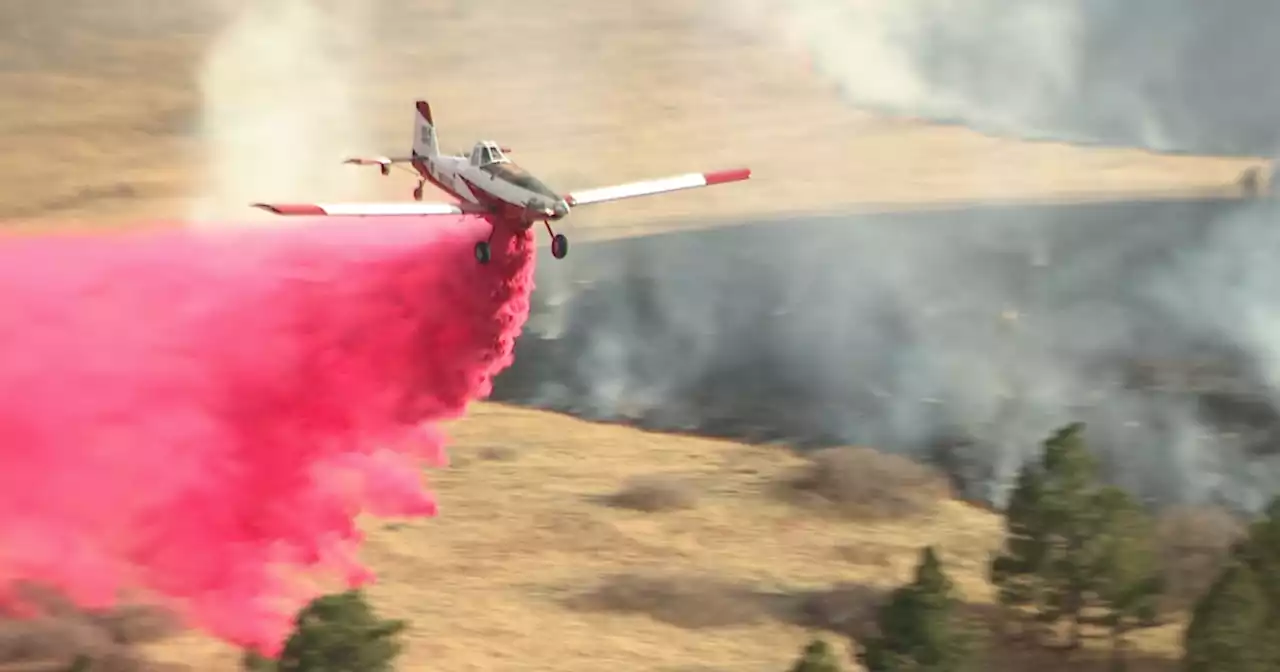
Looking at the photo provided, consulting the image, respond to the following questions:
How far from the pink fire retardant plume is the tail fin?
244 cm

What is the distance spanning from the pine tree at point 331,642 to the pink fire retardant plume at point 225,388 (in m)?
4.65

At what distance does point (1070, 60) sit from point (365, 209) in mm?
45989

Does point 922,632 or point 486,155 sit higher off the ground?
point 486,155

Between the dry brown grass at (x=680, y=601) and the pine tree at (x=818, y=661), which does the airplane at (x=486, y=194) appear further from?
the dry brown grass at (x=680, y=601)

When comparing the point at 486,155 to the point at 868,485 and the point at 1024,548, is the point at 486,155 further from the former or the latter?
the point at 868,485

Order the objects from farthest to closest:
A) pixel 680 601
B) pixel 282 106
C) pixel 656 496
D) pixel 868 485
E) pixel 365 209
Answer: pixel 282 106 → pixel 868 485 → pixel 656 496 → pixel 680 601 → pixel 365 209

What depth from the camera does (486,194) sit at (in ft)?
98.5

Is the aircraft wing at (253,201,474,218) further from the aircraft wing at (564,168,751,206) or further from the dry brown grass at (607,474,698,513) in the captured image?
the dry brown grass at (607,474,698,513)

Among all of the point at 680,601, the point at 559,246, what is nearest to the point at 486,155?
the point at 559,246

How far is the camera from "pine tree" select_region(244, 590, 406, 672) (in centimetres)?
2703

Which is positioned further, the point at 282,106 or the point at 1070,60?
the point at 1070,60

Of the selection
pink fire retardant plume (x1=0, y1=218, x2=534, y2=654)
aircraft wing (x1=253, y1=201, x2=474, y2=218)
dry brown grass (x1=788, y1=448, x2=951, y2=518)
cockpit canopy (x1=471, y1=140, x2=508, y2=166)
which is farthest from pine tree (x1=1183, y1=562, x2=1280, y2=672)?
aircraft wing (x1=253, y1=201, x2=474, y2=218)

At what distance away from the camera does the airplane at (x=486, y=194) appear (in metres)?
28.2

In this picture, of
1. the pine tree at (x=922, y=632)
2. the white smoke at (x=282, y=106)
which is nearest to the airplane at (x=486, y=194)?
the pine tree at (x=922, y=632)
